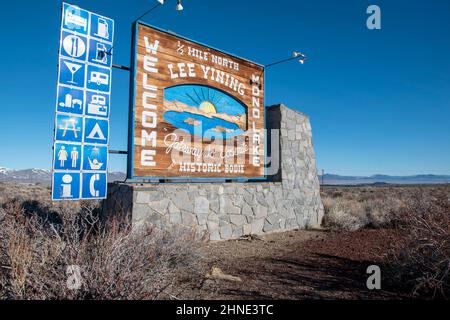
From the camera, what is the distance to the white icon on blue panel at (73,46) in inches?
244

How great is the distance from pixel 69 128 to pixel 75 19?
2103mm

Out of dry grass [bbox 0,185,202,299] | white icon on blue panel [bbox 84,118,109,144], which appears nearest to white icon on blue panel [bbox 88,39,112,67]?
white icon on blue panel [bbox 84,118,109,144]

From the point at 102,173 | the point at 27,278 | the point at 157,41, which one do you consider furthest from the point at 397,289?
the point at 157,41

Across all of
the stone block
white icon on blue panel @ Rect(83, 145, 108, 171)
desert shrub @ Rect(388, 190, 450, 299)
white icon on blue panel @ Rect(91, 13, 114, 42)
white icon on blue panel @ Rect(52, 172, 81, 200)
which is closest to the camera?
Result: desert shrub @ Rect(388, 190, 450, 299)

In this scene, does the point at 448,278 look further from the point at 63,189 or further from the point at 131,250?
the point at 63,189

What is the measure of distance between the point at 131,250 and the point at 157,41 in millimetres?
5152

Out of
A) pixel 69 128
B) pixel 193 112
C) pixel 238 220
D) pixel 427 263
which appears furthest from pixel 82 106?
pixel 427 263

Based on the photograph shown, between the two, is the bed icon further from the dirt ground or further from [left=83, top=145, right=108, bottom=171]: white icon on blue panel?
the dirt ground

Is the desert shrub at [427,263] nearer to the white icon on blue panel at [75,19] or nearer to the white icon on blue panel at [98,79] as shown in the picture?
the white icon on blue panel at [98,79]

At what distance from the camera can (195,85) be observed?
861cm

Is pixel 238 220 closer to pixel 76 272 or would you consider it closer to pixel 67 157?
pixel 67 157

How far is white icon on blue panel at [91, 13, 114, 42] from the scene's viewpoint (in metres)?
6.63

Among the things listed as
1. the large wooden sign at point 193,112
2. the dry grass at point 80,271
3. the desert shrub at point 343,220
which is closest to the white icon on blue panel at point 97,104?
the large wooden sign at point 193,112

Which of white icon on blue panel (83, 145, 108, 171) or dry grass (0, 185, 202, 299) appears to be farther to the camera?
white icon on blue panel (83, 145, 108, 171)
